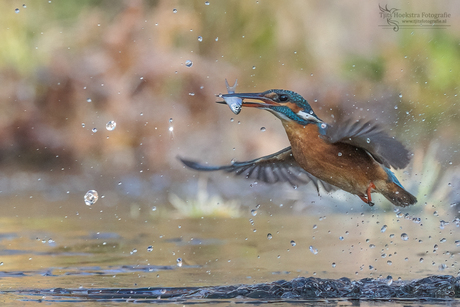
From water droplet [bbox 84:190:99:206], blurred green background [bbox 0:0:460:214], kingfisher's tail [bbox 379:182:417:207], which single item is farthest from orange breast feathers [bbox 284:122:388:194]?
blurred green background [bbox 0:0:460:214]

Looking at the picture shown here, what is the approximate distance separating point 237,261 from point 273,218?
196cm

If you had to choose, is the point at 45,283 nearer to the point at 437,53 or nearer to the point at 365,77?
the point at 365,77

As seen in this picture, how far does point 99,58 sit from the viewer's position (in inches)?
340

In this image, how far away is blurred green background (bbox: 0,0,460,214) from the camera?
27.3 feet

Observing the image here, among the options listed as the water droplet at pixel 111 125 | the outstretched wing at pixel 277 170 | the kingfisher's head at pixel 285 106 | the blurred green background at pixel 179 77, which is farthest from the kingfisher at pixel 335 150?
the blurred green background at pixel 179 77

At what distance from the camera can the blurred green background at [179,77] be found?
8320mm

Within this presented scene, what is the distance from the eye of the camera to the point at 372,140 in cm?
→ 306

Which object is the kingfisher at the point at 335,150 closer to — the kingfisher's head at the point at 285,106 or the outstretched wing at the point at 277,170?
the kingfisher's head at the point at 285,106

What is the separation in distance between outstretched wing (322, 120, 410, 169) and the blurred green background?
4714 mm

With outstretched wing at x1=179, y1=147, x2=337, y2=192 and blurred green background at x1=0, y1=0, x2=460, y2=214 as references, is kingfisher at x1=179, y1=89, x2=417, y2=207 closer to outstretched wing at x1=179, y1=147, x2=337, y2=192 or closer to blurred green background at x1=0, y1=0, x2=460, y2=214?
outstretched wing at x1=179, y1=147, x2=337, y2=192

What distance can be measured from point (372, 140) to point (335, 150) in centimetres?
23

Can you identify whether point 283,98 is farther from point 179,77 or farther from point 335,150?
point 179,77

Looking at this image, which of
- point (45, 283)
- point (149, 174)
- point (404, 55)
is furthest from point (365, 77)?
point (45, 283)

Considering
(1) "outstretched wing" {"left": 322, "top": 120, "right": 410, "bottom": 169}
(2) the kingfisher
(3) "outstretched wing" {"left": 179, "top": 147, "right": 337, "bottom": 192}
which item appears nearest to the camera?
(1) "outstretched wing" {"left": 322, "top": 120, "right": 410, "bottom": 169}
